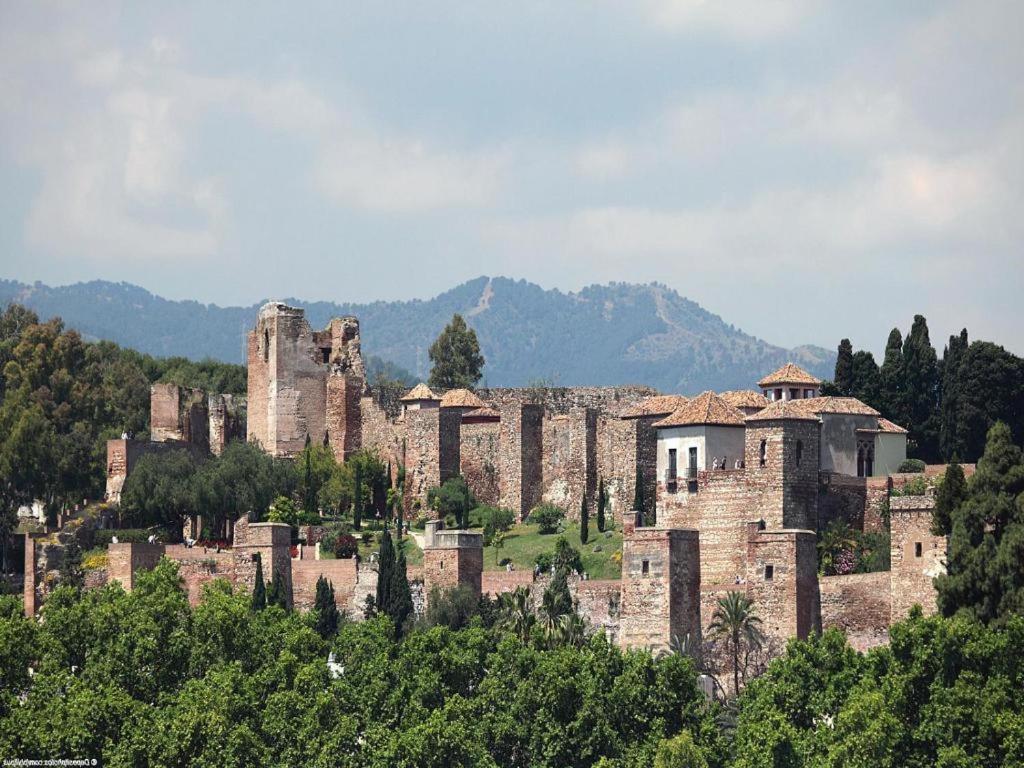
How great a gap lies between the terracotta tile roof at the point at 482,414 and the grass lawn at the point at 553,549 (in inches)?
221

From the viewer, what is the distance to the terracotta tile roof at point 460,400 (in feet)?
237

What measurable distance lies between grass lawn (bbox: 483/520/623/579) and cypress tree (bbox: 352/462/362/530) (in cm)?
427

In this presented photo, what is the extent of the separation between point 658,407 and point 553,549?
16.1 ft

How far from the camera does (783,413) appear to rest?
57.6 m

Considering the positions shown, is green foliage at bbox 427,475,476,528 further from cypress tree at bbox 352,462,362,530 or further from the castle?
cypress tree at bbox 352,462,362,530

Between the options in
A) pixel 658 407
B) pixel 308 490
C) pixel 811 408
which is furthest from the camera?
pixel 308 490

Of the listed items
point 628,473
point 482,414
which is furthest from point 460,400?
point 628,473

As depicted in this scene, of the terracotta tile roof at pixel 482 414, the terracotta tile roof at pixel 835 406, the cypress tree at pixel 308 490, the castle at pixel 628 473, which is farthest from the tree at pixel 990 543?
the cypress tree at pixel 308 490

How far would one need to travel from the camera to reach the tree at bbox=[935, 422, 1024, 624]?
164 ft

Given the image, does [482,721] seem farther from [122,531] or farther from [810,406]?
[122,531]

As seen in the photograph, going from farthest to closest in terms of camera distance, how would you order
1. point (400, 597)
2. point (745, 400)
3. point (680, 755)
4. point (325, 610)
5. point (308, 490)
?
point (308, 490) < point (745, 400) < point (325, 610) < point (400, 597) < point (680, 755)

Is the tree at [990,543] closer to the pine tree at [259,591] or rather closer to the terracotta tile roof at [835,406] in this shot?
the terracotta tile roof at [835,406]

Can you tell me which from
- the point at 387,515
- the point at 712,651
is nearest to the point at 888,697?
the point at 712,651

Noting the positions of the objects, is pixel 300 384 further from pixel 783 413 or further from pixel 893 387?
pixel 783 413
